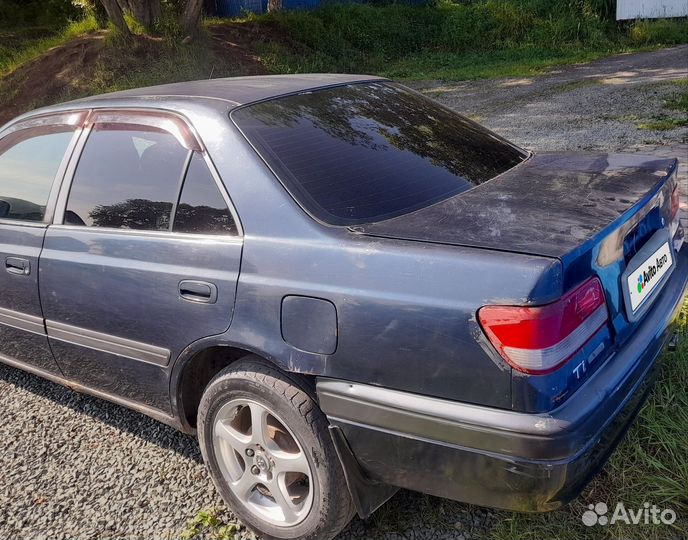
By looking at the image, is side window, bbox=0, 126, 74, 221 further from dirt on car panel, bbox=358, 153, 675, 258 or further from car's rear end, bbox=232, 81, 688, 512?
dirt on car panel, bbox=358, 153, 675, 258

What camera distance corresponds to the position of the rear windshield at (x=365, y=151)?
2279 mm

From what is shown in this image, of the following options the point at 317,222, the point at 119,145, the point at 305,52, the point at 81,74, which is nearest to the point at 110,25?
the point at 81,74

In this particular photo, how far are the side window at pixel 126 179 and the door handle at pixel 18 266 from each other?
1.04ft

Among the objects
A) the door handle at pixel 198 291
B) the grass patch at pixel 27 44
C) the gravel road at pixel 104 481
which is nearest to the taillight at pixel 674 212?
the gravel road at pixel 104 481

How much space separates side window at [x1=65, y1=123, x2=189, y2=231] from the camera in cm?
254

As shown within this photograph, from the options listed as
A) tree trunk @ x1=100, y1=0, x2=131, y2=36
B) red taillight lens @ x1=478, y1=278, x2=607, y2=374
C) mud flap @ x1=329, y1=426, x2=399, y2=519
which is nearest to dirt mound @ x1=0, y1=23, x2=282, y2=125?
tree trunk @ x1=100, y1=0, x2=131, y2=36

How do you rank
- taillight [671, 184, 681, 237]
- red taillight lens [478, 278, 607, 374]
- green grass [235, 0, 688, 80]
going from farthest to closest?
green grass [235, 0, 688, 80], taillight [671, 184, 681, 237], red taillight lens [478, 278, 607, 374]

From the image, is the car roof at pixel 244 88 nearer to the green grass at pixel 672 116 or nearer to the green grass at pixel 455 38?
the green grass at pixel 672 116

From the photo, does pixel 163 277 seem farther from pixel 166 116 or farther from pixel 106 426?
pixel 106 426

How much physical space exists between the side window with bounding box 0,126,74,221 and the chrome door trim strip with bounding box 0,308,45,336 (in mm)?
465

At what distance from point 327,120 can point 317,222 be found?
0.70 m

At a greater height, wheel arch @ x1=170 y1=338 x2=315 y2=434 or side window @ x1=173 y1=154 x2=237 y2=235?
side window @ x1=173 y1=154 x2=237 y2=235

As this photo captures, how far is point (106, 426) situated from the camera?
3.16 metres

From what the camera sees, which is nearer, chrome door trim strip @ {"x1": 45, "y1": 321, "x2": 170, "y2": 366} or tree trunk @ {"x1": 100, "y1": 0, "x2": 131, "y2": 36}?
chrome door trim strip @ {"x1": 45, "y1": 321, "x2": 170, "y2": 366}
